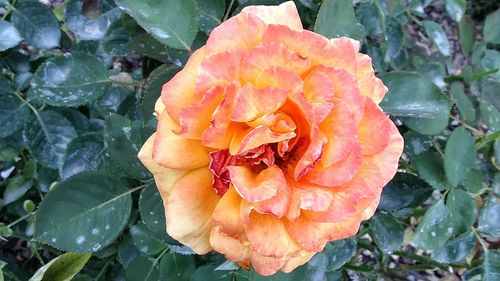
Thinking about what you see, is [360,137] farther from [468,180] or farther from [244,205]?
[468,180]

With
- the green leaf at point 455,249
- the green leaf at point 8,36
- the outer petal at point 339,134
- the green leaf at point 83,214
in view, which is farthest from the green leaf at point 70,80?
the green leaf at point 455,249

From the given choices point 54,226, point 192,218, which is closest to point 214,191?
point 192,218

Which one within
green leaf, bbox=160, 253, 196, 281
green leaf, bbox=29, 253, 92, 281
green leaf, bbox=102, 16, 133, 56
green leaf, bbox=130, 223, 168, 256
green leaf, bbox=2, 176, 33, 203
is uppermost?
green leaf, bbox=102, 16, 133, 56

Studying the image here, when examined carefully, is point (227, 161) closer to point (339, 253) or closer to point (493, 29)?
point (339, 253)

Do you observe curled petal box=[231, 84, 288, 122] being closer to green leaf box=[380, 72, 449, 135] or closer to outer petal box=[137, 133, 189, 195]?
outer petal box=[137, 133, 189, 195]

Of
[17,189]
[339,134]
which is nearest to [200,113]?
[339,134]

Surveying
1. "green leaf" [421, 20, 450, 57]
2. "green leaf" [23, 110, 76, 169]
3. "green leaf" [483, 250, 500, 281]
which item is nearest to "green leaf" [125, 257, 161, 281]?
"green leaf" [23, 110, 76, 169]
